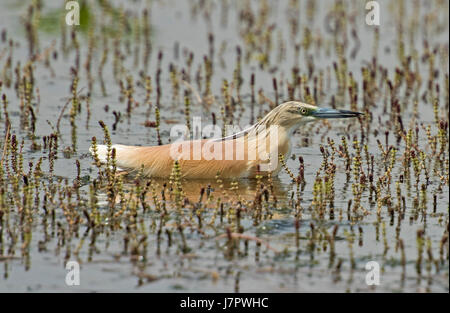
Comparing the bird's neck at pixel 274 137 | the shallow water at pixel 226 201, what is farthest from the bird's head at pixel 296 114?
the shallow water at pixel 226 201

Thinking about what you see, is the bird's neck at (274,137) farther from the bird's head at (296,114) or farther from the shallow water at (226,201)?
the shallow water at (226,201)

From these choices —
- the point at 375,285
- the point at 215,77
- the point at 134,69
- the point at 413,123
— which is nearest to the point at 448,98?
the point at 413,123

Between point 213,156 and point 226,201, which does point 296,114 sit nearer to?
point 213,156

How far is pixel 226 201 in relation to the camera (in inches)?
344

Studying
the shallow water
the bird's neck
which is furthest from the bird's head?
the shallow water

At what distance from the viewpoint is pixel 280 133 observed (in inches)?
389

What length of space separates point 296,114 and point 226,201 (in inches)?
64.2

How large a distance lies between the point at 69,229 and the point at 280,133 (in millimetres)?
3250

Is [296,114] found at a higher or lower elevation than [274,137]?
higher

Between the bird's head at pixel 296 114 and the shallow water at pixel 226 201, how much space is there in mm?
556

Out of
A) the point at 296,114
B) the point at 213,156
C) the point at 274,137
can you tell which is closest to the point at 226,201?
the point at 213,156

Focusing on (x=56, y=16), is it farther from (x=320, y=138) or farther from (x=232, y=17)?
(x=320, y=138)

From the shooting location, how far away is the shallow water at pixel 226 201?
22.1 feet

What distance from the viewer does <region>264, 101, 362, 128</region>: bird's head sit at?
32.4ft
